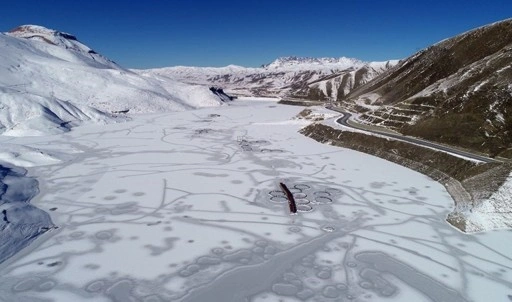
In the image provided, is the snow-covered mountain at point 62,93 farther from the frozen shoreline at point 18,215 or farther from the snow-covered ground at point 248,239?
the frozen shoreline at point 18,215

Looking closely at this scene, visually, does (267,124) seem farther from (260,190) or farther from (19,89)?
(19,89)

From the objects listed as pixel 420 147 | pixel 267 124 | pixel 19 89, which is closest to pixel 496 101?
pixel 420 147

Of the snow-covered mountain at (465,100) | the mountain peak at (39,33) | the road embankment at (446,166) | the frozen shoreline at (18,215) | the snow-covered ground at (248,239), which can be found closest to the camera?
the snow-covered ground at (248,239)

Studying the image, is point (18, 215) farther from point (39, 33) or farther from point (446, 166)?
point (39, 33)

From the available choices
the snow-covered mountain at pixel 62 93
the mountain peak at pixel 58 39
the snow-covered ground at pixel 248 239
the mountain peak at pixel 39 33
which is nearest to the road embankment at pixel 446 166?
the snow-covered ground at pixel 248 239

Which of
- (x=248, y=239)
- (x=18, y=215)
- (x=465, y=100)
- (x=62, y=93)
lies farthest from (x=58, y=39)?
(x=248, y=239)

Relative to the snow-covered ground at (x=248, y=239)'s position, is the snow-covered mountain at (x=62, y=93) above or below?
above
